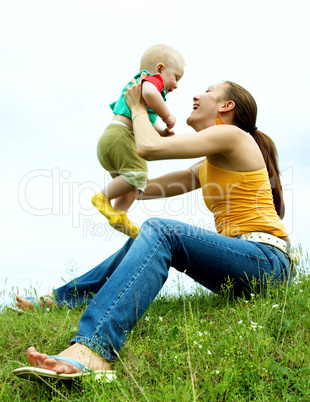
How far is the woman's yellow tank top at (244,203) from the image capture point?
3586mm

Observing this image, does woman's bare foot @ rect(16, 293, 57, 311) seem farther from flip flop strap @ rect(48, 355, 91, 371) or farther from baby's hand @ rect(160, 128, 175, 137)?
baby's hand @ rect(160, 128, 175, 137)

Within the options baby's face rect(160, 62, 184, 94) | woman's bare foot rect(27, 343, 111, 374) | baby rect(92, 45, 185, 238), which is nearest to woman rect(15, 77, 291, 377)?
woman's bare foot rect(27, 343, 111, 374)

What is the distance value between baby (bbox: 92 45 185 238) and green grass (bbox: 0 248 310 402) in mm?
1277

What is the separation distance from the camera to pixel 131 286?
2.88 metres

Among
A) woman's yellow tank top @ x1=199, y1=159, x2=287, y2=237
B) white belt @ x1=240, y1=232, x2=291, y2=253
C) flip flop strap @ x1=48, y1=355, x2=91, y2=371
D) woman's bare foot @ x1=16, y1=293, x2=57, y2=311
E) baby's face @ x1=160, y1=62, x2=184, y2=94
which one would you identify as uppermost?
baby's face @ x1=160, y1=62, x2=184, y2=94

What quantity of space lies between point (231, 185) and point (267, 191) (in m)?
0.34

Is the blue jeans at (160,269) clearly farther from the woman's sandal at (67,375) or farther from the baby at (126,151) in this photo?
the baby at (126,151)

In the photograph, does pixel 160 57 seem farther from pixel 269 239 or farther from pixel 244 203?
pixel 269 239

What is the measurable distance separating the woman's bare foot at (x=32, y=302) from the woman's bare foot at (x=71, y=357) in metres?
1.84

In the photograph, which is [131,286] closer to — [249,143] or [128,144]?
[249,143]

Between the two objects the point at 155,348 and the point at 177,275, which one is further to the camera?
the point at 177,275

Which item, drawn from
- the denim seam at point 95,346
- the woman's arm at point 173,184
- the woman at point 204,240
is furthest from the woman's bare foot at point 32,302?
the denim seam at point 95,346

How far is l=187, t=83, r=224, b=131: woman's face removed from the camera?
3949 mm

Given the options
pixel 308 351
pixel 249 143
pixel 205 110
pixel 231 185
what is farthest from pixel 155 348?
pixel 205 110
